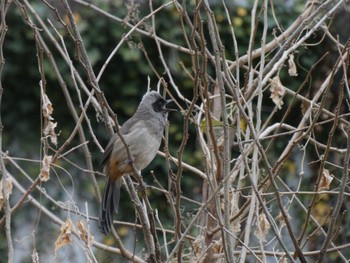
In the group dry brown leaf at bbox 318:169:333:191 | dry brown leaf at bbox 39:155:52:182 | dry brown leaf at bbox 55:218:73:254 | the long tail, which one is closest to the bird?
the long tail

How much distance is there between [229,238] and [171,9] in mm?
5220

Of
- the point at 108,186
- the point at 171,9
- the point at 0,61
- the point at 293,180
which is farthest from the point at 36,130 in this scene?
the point at 0,61

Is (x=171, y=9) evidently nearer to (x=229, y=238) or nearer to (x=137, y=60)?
(x=137, y=60)

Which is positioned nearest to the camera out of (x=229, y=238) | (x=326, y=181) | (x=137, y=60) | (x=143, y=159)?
(x=229, y=238)

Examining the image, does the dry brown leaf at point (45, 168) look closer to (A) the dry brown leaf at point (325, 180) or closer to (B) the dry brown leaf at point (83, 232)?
(B) the dry brown leaf at point (83, 232)

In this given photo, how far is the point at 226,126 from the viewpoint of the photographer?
11.8ft

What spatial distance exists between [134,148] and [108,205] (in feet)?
1.27

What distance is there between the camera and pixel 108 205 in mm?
4902

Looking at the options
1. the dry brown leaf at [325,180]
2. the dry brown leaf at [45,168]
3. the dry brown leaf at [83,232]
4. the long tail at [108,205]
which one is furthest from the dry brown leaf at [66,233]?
the dry brown leaf at [325,180]

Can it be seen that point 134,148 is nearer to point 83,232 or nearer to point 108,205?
point 108,205

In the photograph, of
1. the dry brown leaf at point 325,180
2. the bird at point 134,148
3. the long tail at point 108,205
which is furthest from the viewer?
the bird at point 134,148

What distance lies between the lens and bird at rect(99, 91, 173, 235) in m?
4.91

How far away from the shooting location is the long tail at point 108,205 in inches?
185

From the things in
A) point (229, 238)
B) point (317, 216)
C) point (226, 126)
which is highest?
point (226, 126)
